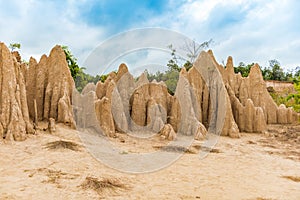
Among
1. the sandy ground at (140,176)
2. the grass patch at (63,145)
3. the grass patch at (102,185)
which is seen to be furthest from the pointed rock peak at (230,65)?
the grass patch at (102,185)

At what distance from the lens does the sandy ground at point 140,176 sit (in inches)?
185

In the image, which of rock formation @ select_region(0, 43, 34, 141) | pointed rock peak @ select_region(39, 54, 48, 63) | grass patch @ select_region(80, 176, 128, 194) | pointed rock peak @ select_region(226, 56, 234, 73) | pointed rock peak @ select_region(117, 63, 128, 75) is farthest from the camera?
pointed rock peak @ select_region(226, 56, 234, 73)

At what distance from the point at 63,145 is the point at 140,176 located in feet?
8.21

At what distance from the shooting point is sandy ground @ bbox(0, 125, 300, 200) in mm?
4695

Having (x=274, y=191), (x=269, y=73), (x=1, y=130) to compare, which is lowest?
(x=274, y=191)

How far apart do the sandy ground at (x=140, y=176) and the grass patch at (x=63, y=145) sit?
0.45ft

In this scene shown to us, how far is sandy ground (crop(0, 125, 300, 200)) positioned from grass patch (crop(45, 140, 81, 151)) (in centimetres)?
14

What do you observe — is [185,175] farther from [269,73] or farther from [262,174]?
[269,73]

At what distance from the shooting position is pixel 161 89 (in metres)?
13.1

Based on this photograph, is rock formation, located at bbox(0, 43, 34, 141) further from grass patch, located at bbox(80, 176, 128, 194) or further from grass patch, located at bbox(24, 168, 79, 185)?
grass patch, located at bbox(80, 176, 128, 194)

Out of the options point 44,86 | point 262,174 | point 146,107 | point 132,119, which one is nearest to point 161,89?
point 146,107

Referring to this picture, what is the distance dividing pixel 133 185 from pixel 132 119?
676 centimetres

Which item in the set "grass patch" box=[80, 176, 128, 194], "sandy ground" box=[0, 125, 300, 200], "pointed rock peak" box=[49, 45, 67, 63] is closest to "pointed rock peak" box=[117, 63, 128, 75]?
"pointed rock peak" box=[49, 45, 67, 63]

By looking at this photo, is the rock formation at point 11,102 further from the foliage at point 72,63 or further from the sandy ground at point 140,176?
the foliage at point 72,63
